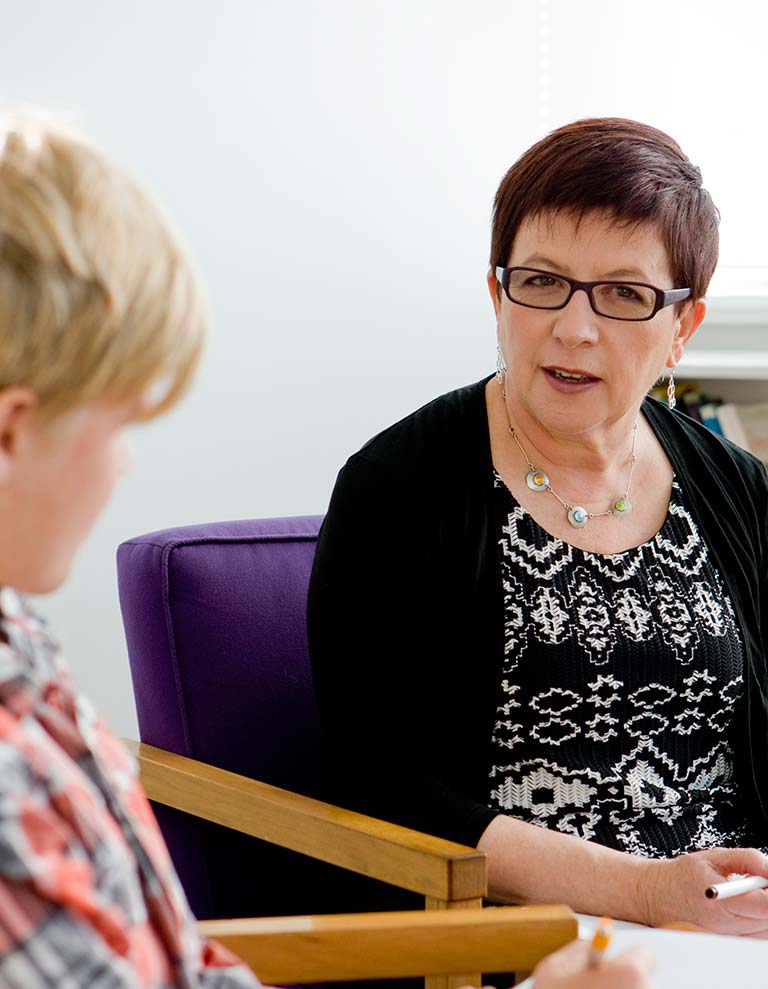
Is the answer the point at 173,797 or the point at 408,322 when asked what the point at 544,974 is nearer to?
the point at 173,797

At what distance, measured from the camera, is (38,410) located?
751 millimetres

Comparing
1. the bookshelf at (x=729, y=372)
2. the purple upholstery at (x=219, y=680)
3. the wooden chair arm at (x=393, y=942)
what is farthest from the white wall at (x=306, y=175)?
the wooden chair arm at (x=393, y=942)

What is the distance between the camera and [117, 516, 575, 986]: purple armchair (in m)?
1.66

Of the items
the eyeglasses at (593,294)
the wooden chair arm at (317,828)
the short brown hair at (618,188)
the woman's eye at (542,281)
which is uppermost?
the short brown hair at (618,188)

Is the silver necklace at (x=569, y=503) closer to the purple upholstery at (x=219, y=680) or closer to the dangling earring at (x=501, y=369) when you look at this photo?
the dangling earring at (x=501, y=369)

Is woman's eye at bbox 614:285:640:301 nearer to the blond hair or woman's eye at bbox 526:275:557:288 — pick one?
woman's eye at bbox 526:275:557:288

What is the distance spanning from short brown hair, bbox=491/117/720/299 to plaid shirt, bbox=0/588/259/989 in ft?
2.95

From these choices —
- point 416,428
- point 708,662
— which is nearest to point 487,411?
point 416,428

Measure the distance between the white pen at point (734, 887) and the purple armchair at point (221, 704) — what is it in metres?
0.43

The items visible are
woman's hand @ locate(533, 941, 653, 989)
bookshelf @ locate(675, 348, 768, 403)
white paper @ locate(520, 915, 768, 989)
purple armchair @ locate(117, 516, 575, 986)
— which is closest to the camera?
woman's hand @ locate(533, 941, 653, 989)

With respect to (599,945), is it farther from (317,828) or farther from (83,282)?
(83,282)

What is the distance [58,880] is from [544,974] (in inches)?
15.3

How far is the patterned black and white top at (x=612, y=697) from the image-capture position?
5.12ft

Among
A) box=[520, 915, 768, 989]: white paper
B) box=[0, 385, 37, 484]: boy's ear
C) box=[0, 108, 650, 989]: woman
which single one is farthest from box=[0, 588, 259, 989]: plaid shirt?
box=[520, 915, 768, 989]: white paper
